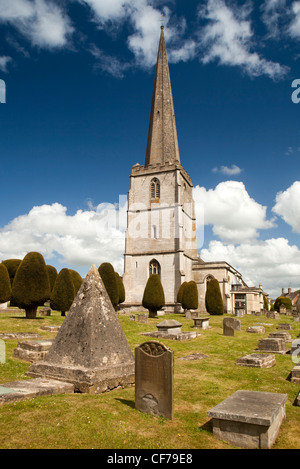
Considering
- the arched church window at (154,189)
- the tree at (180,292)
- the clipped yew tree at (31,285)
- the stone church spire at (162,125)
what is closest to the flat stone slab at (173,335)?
the clipped yew tree at (31,285)

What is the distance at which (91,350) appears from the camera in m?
6.38

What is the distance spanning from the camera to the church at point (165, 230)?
37656 mm

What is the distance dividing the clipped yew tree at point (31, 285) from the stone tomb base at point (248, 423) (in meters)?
14.8

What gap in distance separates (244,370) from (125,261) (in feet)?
101

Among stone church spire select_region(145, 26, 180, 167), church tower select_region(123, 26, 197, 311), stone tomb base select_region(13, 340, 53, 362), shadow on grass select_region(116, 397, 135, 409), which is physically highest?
stone church spire select_region(145, 26, 180, 167)

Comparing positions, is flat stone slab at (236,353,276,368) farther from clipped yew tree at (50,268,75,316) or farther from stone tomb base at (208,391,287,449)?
clipped yew tree at (50,268,75,316)

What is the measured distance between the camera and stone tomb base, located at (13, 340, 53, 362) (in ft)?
29.7

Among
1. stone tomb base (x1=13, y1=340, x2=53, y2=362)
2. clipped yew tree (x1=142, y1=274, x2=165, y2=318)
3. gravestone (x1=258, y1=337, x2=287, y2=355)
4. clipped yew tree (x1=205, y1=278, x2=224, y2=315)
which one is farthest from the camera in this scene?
clipped yew tree (x1=205, y1=278, x2=224, y2=315)

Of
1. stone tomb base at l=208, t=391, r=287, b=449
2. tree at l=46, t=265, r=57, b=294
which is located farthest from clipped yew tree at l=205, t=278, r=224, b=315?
stone tomb base at l=208, t=391, r=287, b=449

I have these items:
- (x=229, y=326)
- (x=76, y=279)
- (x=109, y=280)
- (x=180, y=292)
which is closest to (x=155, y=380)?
(x=229, y=326)

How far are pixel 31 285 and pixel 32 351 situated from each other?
9013 mm

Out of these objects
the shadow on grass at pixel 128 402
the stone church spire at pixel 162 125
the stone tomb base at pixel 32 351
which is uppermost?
the stone church spire at pixel 162 125

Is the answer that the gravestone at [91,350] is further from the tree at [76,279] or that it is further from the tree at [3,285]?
the tree at [76,279]

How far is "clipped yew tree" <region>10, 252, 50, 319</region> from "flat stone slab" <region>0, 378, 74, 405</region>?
39.0 ft
